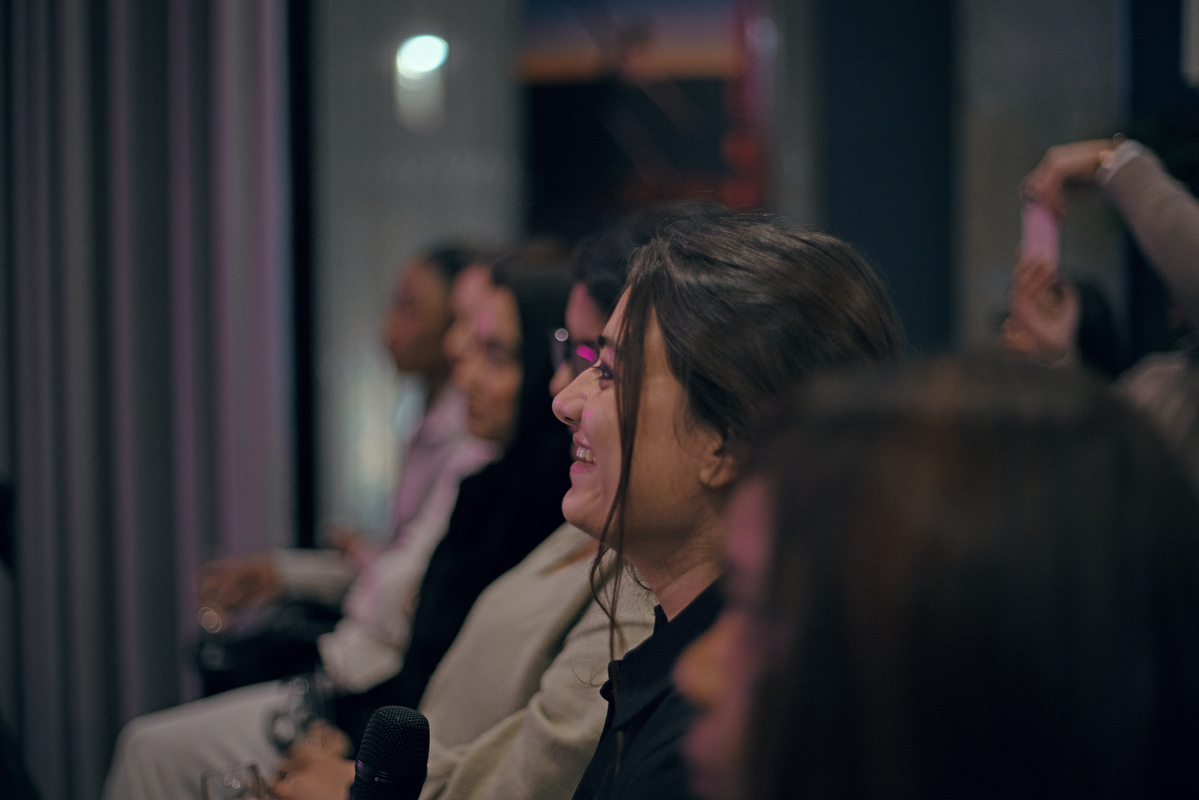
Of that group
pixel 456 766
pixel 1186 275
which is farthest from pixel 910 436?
pixel 1186 275

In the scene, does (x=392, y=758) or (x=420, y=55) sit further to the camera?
(x=420, y=55)

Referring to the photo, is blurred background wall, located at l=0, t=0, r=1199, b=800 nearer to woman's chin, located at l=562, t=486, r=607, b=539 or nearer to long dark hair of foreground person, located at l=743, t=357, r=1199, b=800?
woman's chin, located at l=562, t=486, r=607, b=539

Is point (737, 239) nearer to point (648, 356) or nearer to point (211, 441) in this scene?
point (648, 356)

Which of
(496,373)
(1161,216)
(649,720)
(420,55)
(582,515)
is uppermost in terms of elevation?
(420,55)

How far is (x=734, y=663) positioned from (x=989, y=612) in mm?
150

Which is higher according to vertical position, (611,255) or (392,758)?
(611,255)

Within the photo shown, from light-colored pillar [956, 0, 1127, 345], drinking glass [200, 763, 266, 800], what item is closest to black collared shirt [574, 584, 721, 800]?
drinking glass [200, 763, 266, 800]

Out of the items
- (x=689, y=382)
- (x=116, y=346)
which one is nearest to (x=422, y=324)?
(x=116, y=346)

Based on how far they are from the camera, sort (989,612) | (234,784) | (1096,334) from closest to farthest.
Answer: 1. (989,612)
2. (234,784)
3. (1096,334)

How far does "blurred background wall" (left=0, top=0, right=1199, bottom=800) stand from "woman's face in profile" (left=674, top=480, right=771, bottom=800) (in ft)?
2.34

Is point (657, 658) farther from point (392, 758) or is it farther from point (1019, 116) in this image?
point (1019, 116)

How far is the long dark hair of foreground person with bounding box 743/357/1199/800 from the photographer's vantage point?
0.44 meters

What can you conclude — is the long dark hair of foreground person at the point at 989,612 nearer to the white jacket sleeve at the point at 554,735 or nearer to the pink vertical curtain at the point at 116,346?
the white jacket sleeve at the point at 554,735

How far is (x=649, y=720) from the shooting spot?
905 millimetres
